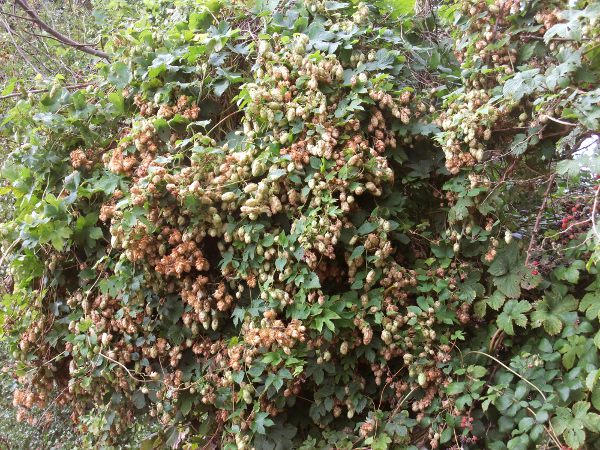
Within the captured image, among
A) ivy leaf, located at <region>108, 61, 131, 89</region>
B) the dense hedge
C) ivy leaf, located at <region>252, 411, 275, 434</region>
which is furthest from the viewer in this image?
ivy leaf, located at <region>108, 61, 131, 89</region>

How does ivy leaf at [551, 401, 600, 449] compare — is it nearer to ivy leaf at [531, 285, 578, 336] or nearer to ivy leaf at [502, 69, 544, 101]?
ivy leaf at [531, 285, 578, 336]

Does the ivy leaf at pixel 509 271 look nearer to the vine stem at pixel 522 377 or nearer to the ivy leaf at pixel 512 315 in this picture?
the ivy leaf at pixel 512 315

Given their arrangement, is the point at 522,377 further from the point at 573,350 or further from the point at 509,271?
the point at 509,271

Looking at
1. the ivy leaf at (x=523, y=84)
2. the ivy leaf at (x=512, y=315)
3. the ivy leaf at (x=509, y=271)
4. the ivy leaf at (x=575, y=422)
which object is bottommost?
the ivy leaf at (x=575, y=422)

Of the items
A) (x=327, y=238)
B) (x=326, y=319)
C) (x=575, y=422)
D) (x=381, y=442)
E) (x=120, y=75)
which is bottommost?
(x=381, y=442)

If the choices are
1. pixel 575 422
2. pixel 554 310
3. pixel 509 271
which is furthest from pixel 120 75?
pixel 575 422

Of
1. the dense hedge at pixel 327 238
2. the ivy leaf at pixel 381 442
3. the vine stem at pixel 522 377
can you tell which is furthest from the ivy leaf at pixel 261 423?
the vine stem at pixel 522 377

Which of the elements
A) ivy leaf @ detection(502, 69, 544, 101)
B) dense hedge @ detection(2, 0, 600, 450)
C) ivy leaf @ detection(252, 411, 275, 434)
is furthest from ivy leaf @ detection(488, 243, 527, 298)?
ivy leaf @ detection(252, 411, 275, 434)

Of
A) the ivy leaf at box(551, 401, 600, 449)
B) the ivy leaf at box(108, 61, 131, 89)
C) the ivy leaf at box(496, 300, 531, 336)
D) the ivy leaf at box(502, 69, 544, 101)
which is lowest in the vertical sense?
the ivy leaf at box(551, 401, 600, 449)

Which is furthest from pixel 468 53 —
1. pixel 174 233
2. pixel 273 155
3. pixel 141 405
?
pixel 141 405

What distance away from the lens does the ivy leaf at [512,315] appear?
2.28 m

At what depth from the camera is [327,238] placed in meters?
2.28

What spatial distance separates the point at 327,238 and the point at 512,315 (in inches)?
32.7

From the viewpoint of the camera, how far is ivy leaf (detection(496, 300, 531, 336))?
2277 millimetres
